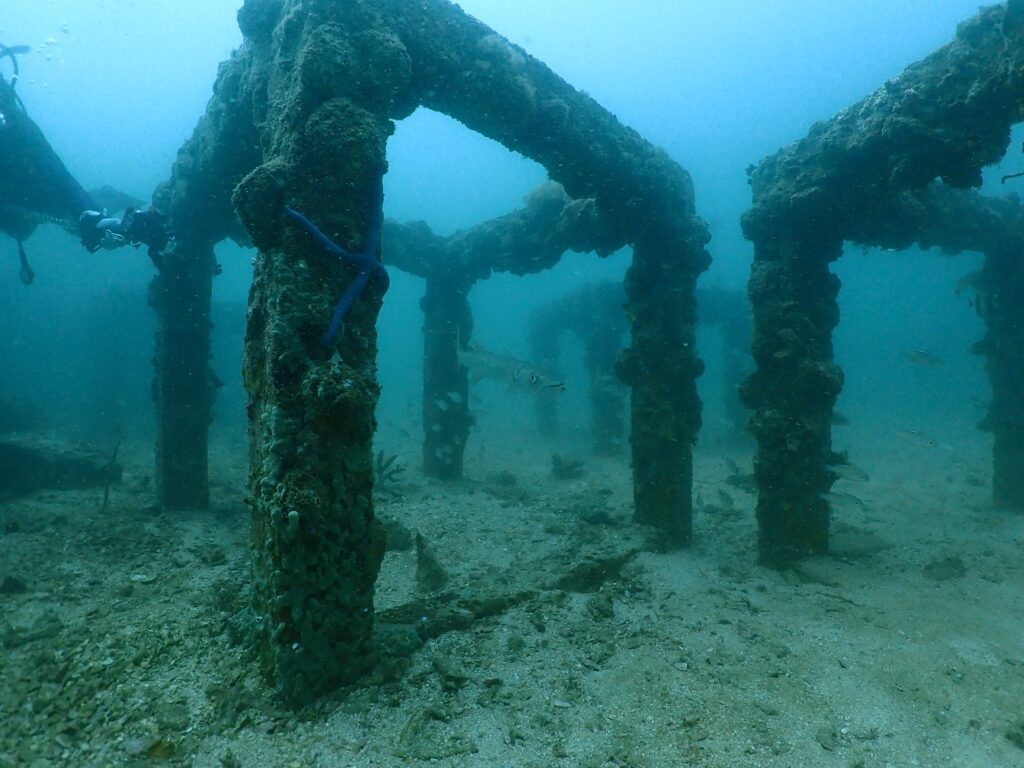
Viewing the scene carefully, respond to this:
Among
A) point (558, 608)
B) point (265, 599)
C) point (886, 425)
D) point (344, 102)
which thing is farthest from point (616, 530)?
point (886, 425)

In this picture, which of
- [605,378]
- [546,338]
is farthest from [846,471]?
[546,338]

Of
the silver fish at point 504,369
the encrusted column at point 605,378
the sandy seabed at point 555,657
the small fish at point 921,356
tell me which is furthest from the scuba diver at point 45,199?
the small fish at point 921,356

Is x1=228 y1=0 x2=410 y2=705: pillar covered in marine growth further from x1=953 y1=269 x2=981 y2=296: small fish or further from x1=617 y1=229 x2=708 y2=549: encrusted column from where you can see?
x1=953 y1=269 x2=981 y2=296: small fish

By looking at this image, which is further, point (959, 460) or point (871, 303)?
point (871, 303)

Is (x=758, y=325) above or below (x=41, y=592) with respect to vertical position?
above

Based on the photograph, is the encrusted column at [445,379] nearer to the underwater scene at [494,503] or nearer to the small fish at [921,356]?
the underwater scene at [494,503]

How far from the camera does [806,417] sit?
7.56 m

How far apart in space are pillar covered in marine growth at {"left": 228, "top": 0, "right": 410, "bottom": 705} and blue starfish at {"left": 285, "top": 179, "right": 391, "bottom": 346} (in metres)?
0.04

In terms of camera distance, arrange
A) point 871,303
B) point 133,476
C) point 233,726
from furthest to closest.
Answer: point 871,303
point 133,476
point 233,726

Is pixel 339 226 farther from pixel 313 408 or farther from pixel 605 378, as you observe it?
pixel 605 378

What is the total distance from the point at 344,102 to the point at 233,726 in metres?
4.82

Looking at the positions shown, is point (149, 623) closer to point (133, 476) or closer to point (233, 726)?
point (233, 726)

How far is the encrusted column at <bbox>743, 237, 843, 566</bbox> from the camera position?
24.7ft

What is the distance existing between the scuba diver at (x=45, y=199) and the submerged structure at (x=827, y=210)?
10144 millimetres
